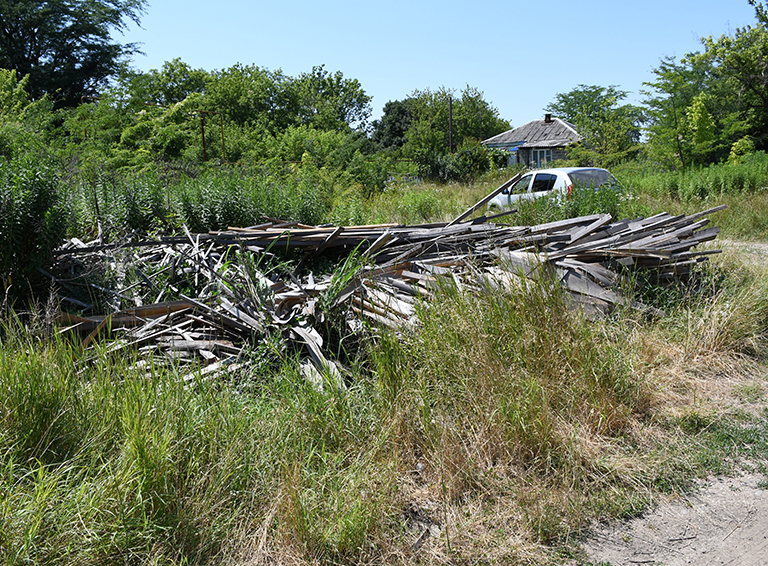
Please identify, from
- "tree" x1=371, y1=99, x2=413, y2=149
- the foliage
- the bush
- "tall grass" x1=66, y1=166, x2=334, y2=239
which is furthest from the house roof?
the bush

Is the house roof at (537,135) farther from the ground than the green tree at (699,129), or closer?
farther from the ground

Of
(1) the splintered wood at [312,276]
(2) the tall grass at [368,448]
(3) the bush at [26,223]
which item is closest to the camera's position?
(2) the tall grass at [368,448]

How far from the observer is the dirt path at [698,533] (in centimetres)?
291

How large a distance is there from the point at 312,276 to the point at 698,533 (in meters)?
4.22

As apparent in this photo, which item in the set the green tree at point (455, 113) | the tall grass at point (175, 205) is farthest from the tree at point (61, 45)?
the tall grass at point (175, 205)

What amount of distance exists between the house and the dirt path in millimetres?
54227

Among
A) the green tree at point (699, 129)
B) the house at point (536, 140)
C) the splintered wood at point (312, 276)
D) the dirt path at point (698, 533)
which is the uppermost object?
the house at point (536, 140)

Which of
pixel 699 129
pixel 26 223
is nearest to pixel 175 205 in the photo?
pixel 26 223

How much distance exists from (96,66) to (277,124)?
13.7 meters

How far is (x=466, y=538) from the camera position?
2.97 m

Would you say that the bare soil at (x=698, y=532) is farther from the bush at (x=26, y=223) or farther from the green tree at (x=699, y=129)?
the green tree at (x=699, y=129)

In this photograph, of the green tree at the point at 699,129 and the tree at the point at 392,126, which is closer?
the green tree at the point at 699,129

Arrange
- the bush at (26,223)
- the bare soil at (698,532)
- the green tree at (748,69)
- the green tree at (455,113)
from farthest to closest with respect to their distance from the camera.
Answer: the green tree at (455,113)
the green tree at (748,69)
the bush at (26,223)
the bare soil at (698,532)

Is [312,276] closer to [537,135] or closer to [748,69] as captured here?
[748,69]
